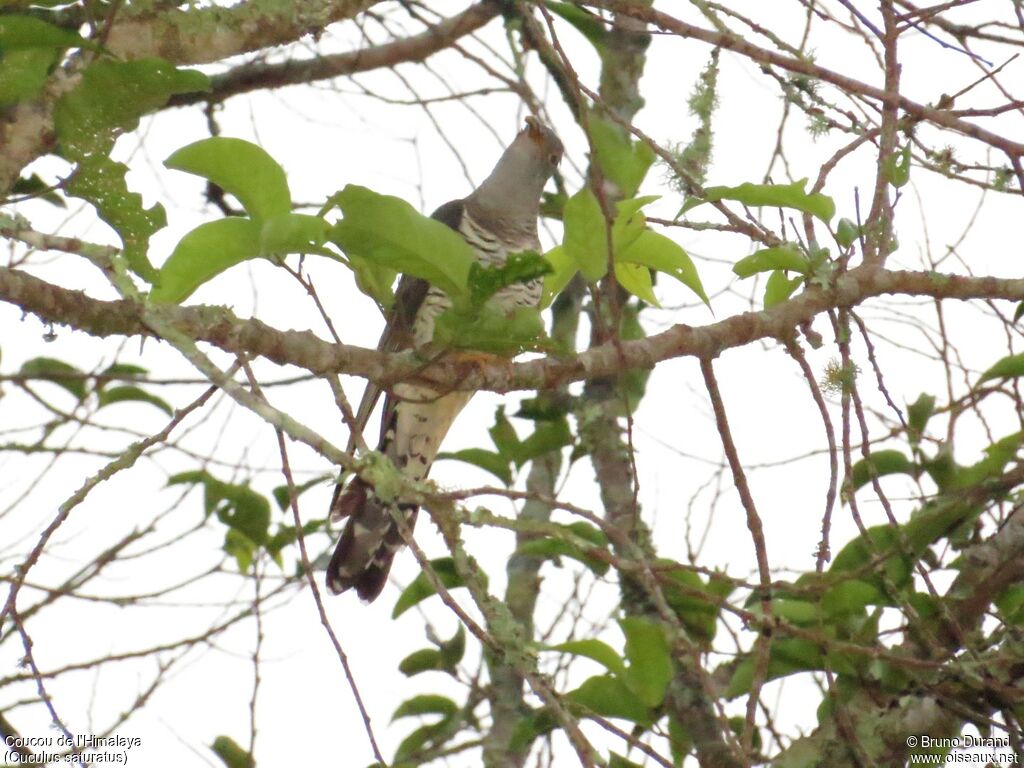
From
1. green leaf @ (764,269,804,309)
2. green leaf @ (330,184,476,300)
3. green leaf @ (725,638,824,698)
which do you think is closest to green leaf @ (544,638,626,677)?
green leaf @ (725,638,824,698)

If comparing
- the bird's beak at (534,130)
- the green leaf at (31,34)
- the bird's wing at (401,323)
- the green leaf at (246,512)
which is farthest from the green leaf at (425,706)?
the green leaf at (31,34)

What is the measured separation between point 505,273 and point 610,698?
114 centimetres

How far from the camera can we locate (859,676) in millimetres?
2465

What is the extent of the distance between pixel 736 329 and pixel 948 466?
3.18 ft

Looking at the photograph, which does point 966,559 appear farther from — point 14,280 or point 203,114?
point 203,114

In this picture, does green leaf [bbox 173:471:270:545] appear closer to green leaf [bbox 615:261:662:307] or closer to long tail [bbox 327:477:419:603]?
long tail [bbox 327:477:419:603]

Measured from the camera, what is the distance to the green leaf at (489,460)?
9.71ft

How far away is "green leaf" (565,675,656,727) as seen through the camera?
2264mm

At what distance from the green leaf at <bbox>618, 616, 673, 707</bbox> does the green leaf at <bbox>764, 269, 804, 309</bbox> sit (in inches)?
27.0

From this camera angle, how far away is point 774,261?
1820 mm

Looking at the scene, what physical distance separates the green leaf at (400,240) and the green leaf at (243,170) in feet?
0.32

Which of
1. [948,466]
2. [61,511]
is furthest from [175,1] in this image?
[948,466]

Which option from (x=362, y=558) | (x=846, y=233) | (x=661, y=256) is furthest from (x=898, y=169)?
(x=362, y=558)

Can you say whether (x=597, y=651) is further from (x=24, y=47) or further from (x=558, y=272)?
(x=24, y=47)
